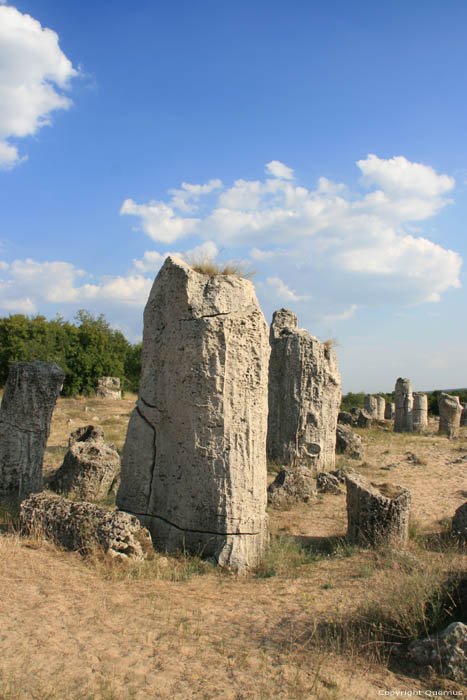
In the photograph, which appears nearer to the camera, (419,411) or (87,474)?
(87,474)

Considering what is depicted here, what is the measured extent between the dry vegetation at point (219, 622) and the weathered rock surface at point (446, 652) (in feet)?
0.30

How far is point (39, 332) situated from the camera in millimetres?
29906

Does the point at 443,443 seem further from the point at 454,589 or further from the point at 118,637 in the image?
the point at 118,637

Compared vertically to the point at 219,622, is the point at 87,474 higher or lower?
higher

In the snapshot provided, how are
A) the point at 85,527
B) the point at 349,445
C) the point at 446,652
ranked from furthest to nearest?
the point at 349,445
the point at 85,527
the point at 446,652

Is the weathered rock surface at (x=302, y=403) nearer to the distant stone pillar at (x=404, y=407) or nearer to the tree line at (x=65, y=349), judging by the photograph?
the distant stone pillar at (x=404, y=407)

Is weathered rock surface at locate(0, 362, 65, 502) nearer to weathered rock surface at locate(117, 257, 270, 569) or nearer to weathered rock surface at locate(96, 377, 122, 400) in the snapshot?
weathered rock surface at locate(117, 257, 270, 569)

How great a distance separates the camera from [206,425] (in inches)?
217

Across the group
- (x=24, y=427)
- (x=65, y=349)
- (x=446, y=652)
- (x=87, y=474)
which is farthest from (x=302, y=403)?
(x=65, y=349)

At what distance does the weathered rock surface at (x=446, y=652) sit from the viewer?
3.20 m

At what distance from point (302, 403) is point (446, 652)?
8189mm

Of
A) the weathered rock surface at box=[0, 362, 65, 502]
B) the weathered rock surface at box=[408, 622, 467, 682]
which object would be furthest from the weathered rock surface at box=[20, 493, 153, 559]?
the weathered rock surface at box=[408, 622, 467, 682]

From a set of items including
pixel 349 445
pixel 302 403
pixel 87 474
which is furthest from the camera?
pixel 349 445

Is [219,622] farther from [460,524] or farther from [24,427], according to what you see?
[24,427]
